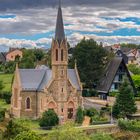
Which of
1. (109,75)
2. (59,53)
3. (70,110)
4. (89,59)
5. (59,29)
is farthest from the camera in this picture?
(89,59)

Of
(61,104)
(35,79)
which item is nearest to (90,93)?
(35,79)

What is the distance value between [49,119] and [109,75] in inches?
932

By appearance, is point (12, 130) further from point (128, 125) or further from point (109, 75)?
point (109, 75)

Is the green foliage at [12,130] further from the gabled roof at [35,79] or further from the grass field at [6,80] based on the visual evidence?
the grass field at [6,80]

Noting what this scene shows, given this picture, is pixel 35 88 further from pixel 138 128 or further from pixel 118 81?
pixel 118 81

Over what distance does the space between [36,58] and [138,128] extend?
69.8m

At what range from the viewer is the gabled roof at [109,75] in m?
76.5

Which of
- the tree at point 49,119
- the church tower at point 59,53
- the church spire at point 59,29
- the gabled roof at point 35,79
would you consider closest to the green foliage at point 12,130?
the tree at point 49,119

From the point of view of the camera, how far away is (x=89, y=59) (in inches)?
3093

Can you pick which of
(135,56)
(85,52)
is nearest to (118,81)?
(85,52)

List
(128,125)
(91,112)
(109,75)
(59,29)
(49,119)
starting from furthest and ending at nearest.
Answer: (109,75), (91,112), (59,29), (49,119), (128,125)

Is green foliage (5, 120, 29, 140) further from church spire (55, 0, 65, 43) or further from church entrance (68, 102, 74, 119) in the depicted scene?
church spire (55, 0, 65, 43)

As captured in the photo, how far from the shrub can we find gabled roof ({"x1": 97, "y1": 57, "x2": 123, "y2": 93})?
20180 mm

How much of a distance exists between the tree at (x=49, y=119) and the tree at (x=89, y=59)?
22561 mm
